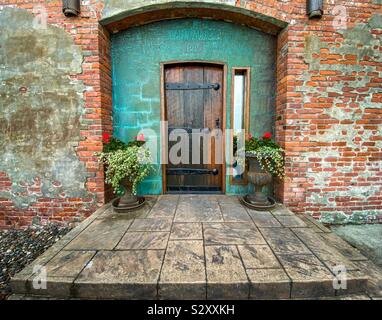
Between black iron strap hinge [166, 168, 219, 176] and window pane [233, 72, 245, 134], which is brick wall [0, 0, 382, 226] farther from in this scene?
black iron strap hinge [166, 168, 219, 176]

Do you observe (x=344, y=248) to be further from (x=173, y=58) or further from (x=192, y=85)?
(x=173, y=58)

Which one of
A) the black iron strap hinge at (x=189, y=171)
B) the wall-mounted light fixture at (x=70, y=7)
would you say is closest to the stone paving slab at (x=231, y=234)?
the black iron strap hinge at (x=189, y=171)

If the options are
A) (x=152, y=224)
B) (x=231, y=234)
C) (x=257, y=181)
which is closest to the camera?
(x=231, y=234)

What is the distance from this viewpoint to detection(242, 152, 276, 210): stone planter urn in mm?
2348

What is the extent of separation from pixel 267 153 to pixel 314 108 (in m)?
0.89

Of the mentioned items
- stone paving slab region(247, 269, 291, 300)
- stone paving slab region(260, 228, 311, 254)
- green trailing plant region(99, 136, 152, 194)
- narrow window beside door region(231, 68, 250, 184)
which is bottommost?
stone paving slab region(247, 269, 291, 300)

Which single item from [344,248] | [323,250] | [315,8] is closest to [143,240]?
[323,250]

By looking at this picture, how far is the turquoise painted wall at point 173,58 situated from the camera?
2693mm

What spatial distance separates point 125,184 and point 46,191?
1.11 m

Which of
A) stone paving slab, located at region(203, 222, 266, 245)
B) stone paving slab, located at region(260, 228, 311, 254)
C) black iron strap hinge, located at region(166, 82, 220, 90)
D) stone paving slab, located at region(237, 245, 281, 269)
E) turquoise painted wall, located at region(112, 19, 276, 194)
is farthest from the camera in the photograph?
black iron strap hinge, located at region(166, 82, 220, 90)

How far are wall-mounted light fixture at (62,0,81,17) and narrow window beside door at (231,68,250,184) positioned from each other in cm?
209

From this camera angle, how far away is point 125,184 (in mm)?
2361

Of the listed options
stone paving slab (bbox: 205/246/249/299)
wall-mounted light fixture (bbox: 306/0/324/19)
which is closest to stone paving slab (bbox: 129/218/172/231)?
stone paving slab (bbox: 205/246/249/299)

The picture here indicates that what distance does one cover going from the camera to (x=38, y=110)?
7.97ft
